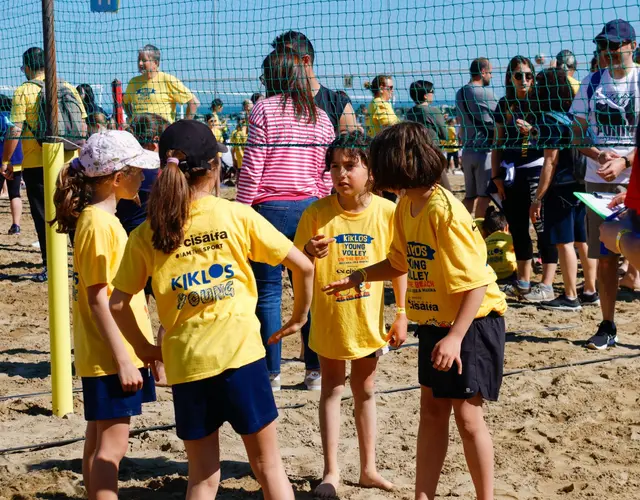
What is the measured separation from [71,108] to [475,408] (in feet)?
13.6

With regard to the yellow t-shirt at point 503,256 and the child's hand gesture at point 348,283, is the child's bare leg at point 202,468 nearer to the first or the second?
the child's hand gesture at point 348,283

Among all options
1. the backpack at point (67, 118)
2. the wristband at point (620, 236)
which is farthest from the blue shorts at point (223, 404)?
the backpack at point (67, 118)

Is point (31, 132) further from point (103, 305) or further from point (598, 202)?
point (598, 202)

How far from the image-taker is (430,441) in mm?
3484

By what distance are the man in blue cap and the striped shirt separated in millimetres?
1912

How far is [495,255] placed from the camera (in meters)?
8.38

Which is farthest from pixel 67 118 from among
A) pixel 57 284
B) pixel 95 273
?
pixel 95 273

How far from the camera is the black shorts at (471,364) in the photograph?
10.9 feet

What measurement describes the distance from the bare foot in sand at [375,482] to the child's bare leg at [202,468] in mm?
1142

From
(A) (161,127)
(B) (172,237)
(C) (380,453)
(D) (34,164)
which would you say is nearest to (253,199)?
(A) (161,127)

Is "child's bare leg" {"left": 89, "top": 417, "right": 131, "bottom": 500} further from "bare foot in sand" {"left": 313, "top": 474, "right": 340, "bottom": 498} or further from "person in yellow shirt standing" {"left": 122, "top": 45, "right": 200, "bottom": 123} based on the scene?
"person in yellow shirt standing" {"left": 122, "top": 45, "right": 200, "bottom": 123}

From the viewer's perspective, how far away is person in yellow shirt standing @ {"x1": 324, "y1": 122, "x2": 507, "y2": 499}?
127 inches

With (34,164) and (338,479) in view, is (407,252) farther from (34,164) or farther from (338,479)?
(34,164)

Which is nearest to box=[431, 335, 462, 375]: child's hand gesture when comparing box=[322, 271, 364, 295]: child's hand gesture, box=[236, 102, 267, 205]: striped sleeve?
box=[322, 271, 364, 295]: child's hand gesture
